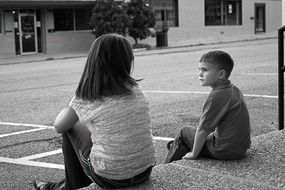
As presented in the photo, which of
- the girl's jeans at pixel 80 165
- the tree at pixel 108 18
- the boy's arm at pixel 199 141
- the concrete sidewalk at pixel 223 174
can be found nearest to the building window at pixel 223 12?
the tree at pixel 108 18

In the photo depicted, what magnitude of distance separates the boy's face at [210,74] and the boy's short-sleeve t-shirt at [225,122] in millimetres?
71

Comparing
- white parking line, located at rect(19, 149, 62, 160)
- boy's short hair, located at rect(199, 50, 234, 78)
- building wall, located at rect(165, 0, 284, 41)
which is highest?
building wall, located at rect(165, 0, 284, 41)

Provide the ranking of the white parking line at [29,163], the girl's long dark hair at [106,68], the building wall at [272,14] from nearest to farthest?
the girl's long dark hair at [106,68] < the white parking line at [29,163] < the building wall at [272,14]

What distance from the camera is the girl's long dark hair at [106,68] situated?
3699mm

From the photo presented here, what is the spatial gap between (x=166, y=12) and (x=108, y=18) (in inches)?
328

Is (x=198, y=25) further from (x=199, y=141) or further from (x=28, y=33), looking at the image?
(x=199, y=141)

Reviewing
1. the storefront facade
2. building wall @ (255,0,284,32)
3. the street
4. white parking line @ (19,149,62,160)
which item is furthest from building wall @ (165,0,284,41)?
white parking line @ (19,149,62,160)

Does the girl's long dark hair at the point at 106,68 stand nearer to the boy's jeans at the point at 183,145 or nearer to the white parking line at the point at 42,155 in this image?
the boy's jeans at the point at 183,145

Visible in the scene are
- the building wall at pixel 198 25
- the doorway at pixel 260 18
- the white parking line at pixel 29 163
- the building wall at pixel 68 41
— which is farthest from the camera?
the doorway at pixel 260 18

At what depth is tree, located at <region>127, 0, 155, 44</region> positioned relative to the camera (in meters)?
30.3

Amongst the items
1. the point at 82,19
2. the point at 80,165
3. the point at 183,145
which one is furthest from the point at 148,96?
the point at 82,19

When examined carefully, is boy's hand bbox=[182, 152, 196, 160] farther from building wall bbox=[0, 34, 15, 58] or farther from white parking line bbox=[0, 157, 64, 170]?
building wall bbox=[0, 34, 15, 58]

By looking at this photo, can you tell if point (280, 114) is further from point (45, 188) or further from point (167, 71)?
point (167, 71)

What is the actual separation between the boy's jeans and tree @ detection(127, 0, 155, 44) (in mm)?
25535
